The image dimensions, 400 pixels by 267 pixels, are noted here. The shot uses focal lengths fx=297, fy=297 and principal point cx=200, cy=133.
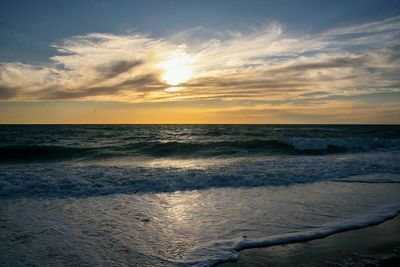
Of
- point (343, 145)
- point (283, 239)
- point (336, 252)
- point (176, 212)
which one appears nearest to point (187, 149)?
point (343, 145)

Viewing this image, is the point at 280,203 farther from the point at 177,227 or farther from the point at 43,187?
the point at 43,187

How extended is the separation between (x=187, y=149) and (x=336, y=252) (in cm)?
2000

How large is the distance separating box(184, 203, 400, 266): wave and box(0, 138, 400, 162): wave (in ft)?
48.8

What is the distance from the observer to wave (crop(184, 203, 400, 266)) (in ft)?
15.2

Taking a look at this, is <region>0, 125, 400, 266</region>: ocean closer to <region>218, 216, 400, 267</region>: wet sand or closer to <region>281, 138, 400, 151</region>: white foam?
<region>218, 216, 400, 267</region>: wet sand

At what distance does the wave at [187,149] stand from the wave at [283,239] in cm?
1487

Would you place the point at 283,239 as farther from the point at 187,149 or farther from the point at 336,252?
the point at 187,149

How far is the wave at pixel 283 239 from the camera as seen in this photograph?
4627mm

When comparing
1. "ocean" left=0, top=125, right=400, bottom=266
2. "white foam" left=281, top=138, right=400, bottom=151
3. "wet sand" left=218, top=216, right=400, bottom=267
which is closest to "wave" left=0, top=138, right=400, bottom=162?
"white foam" left=281, top=138, right=400, bottom=151

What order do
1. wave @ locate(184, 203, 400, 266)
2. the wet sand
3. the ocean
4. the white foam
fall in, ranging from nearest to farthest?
the wet sand
wave @ locate(184, 203, 400, 266)
the ocean
the white foam

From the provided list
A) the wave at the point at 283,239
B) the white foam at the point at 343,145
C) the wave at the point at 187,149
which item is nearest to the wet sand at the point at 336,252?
the wave at the point at 283,239

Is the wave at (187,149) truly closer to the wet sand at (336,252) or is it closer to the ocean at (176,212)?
the ocean at (176,212)

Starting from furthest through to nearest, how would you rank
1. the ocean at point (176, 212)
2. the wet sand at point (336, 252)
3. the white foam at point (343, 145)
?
the white foam at point (343, 145)
the ocean at point (176, 212)
the wet sand at point (336, 252)

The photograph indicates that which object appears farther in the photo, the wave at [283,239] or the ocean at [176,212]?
the ocean at [176,212]
